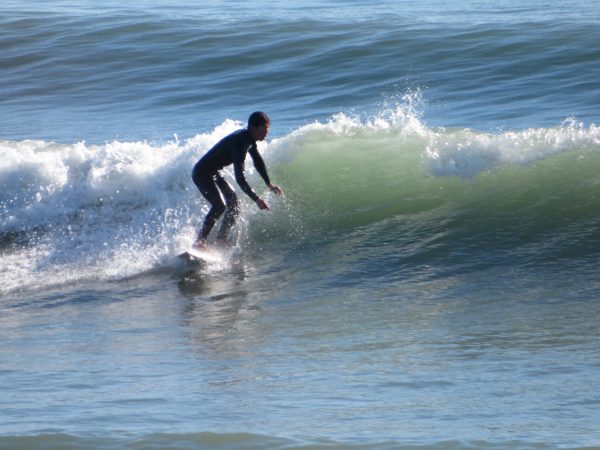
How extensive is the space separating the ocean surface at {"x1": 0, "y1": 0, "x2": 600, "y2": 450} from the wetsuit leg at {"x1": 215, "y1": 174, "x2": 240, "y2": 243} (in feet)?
1.12

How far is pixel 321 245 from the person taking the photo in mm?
10398

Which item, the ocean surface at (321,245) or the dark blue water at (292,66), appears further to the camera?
the dark blue water at (292,66)

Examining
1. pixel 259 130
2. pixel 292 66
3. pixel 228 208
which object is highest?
pixel 292 66

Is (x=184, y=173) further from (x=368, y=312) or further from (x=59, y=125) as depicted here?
(x=59, y=125)

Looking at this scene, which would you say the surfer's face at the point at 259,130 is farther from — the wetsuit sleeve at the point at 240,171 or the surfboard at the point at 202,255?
the surfboard at the point at 202,255

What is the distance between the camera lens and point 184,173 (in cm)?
1181

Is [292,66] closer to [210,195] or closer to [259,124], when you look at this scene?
[210,195]

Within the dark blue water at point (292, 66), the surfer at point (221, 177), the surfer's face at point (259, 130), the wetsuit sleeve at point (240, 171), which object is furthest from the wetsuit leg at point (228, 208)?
the dark blue water at point (292, 66)

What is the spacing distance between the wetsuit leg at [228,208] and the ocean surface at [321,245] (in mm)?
341

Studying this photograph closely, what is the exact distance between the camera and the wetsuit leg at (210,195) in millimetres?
9945

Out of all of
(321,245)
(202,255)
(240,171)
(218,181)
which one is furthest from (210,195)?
(321,245)

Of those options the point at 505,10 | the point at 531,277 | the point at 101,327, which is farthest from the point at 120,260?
the point at 505,10

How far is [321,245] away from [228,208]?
104 cm

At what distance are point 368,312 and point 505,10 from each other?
16051 mm
